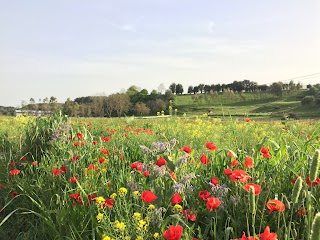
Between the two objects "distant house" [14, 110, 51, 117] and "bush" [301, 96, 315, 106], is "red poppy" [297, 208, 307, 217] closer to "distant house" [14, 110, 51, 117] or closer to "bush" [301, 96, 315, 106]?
"distant house" [14, 110, 51, 117]

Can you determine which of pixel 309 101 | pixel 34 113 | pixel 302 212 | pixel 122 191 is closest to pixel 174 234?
pixel 122 191

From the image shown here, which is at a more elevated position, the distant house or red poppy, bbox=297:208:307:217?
the distant house

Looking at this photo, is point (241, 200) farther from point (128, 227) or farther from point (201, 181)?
point (128, 227)

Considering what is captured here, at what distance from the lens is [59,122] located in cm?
543

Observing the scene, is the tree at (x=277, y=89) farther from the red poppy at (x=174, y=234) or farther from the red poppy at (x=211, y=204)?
the red poppy at (x=174, y=234)

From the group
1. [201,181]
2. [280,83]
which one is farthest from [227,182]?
[280,83]

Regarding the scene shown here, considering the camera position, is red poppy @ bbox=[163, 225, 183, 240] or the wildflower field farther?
the wildflower field

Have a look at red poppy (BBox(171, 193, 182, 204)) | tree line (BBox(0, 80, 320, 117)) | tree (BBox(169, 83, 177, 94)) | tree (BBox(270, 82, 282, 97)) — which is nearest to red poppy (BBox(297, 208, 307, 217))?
red poppy (BBox(171, 193, 182, 204))

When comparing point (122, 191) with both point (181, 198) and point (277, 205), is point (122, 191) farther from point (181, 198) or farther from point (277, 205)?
point (277, 205)

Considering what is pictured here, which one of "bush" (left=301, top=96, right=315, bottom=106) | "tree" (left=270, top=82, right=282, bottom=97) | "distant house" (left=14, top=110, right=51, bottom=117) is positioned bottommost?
"bush" (left=301, top=96, right=315, bottom=106)

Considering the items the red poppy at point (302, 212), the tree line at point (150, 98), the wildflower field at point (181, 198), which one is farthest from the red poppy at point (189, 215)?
the tree line at point (150, 98)

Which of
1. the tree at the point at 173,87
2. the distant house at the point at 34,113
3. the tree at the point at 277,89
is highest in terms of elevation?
the tree at the point at 173,87

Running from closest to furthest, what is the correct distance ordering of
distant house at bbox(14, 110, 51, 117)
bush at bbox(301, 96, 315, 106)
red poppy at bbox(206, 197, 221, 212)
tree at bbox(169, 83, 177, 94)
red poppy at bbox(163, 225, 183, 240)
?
red poppy at bbox(163, 225, 183, 240)
red poppy at bbox(206, 197, 221, 212)
distant house at bbox(14, 110, 51, 117)
bush at bbox(301, 96, 315, 106)
tree at bbox(169, 83, 177, 94)

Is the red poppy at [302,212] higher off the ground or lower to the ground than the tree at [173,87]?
lower
